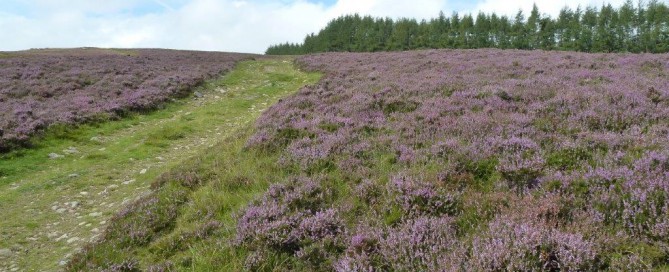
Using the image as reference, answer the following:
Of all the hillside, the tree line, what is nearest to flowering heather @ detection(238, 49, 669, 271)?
the hillside

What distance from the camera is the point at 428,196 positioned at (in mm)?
5578

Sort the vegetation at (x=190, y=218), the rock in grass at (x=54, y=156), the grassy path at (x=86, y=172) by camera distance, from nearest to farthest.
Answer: the vegetation at (x=190, y=218) → the grassy path at (x=86, y=172) → the rock in grass at (x=54, y=156)

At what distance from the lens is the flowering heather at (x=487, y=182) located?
A: 4074 millimetres

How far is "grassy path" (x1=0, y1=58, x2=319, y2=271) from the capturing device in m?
7.21

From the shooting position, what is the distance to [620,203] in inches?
183

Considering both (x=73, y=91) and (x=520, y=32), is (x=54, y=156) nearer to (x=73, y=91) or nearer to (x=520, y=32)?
(x=73, y=91)

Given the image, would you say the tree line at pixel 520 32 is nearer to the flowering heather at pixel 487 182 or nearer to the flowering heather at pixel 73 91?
the flowering heather at pixel 73 91

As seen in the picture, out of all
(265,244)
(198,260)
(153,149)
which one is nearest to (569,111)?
(265,244)

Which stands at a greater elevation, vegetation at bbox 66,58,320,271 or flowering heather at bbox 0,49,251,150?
flowering heather at bbox 0,49,251,150

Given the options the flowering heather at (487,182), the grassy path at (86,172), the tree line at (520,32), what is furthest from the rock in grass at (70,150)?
the tree line at (520,32)

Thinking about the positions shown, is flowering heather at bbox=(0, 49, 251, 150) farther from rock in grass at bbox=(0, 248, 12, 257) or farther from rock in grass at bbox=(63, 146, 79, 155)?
rock in grass at bbox=(0, 248, 12, 257)

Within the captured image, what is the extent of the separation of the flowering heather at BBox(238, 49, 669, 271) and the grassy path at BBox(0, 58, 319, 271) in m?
3.54

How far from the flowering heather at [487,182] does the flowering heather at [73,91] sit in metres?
9.53

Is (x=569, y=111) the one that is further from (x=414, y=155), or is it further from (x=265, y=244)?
(x=265, y=244)
